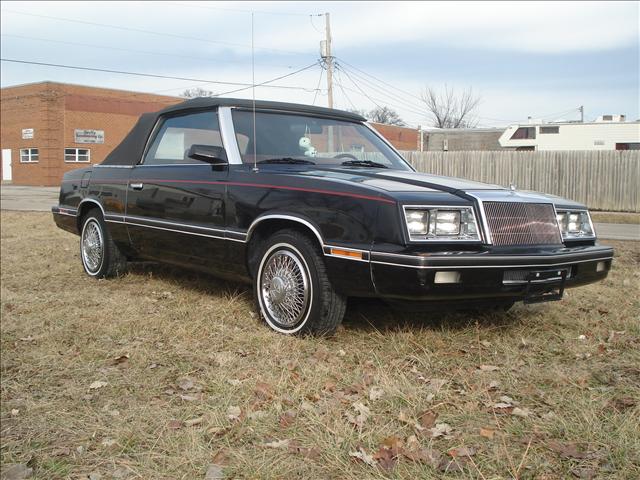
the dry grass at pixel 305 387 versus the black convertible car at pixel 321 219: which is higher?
the black convertible car at pixel 321 219

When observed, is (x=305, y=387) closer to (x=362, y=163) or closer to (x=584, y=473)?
(x=584, y=473)

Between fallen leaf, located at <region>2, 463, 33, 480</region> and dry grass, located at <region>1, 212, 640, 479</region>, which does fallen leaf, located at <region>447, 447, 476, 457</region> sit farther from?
fallen leaf, located at <region>2, 463, 33, 480</region>

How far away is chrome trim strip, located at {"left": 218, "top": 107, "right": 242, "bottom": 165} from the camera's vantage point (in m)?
4.83

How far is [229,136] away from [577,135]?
26120 millimetres

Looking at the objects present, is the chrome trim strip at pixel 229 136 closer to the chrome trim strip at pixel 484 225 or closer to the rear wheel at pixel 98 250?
the chrome trim strip at pixel 484 225

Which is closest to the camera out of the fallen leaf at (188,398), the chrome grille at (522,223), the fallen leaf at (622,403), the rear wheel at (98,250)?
the fallen leaf at (622,403)

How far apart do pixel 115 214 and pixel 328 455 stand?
4122mm

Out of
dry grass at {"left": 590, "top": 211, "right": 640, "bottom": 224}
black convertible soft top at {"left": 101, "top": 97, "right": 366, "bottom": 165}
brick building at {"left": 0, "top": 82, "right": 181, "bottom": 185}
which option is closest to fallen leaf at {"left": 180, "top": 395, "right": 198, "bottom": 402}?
black convertible soft top at {"left": 101, "top": 97, "right": 366, "bottom": 165}

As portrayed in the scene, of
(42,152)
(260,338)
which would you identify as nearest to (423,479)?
(260,338)

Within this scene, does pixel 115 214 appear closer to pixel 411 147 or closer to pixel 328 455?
pixel 328 455

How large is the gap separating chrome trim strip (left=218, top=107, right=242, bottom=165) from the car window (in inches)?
2.8

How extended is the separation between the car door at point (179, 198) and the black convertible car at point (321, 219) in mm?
15

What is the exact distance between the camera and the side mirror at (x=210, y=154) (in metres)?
4.80

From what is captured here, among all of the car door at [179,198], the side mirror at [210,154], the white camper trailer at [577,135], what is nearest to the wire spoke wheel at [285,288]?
the car door at [179,198]
